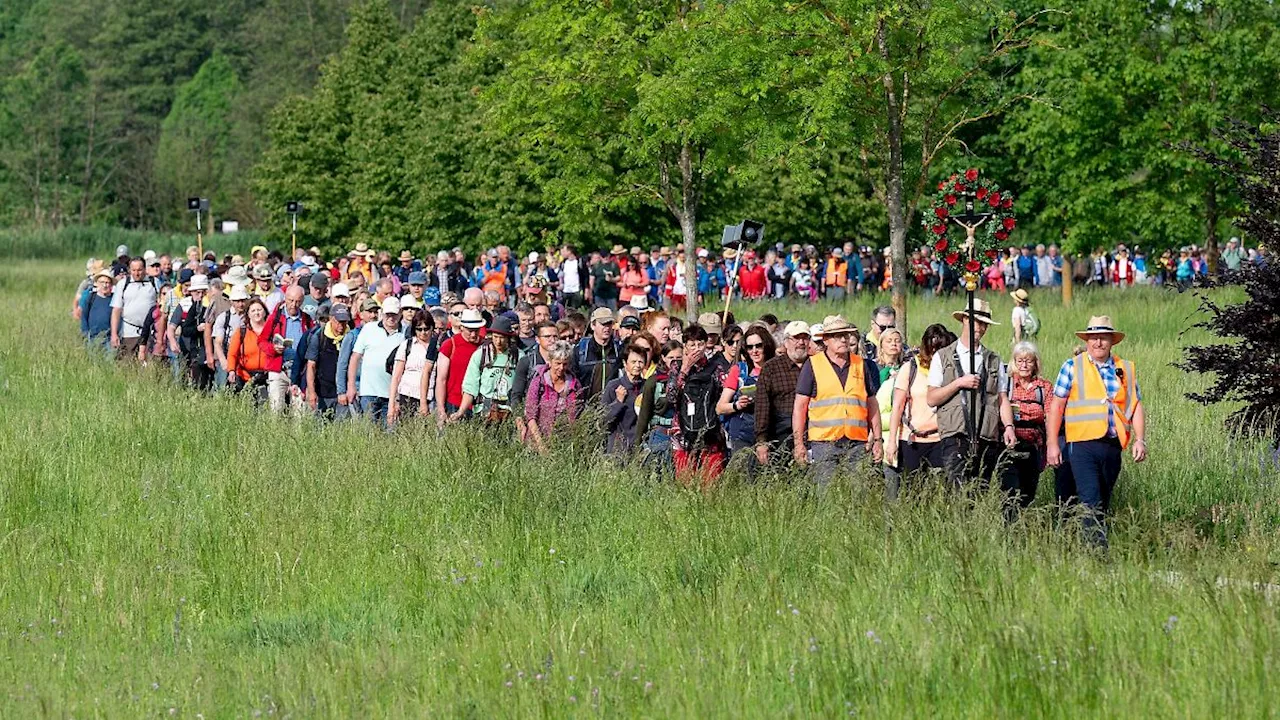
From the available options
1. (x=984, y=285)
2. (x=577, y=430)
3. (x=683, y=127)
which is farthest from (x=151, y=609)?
(x=984, y=285)

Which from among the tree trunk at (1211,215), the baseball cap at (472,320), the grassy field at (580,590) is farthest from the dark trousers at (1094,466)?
the tree trunk at (1211,215)

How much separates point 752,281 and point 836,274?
1.93 m

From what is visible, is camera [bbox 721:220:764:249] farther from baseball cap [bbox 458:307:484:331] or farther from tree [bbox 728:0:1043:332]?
baseball cap [bbox 458:307:484:331]

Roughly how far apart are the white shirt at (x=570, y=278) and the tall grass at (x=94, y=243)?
47.1 metres

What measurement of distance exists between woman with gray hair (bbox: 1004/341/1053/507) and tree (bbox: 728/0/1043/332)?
10.2m

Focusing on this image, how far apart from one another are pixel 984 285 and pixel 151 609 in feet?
128

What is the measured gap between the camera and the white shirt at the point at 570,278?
38.3 m

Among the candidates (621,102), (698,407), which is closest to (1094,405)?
(698,407)

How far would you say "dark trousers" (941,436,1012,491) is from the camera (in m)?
12.7

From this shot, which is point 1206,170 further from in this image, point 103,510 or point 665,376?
point 103,510

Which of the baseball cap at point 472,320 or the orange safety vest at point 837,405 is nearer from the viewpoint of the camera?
the orange safety vest at point 837,405

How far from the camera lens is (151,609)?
10922 millimetres

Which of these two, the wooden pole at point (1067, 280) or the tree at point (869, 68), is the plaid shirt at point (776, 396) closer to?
the tree at point (869, 68)

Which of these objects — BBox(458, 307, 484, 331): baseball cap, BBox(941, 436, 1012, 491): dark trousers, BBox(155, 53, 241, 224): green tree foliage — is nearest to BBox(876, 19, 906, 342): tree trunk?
BBox(458, 307, 484, 331): baseball cap
